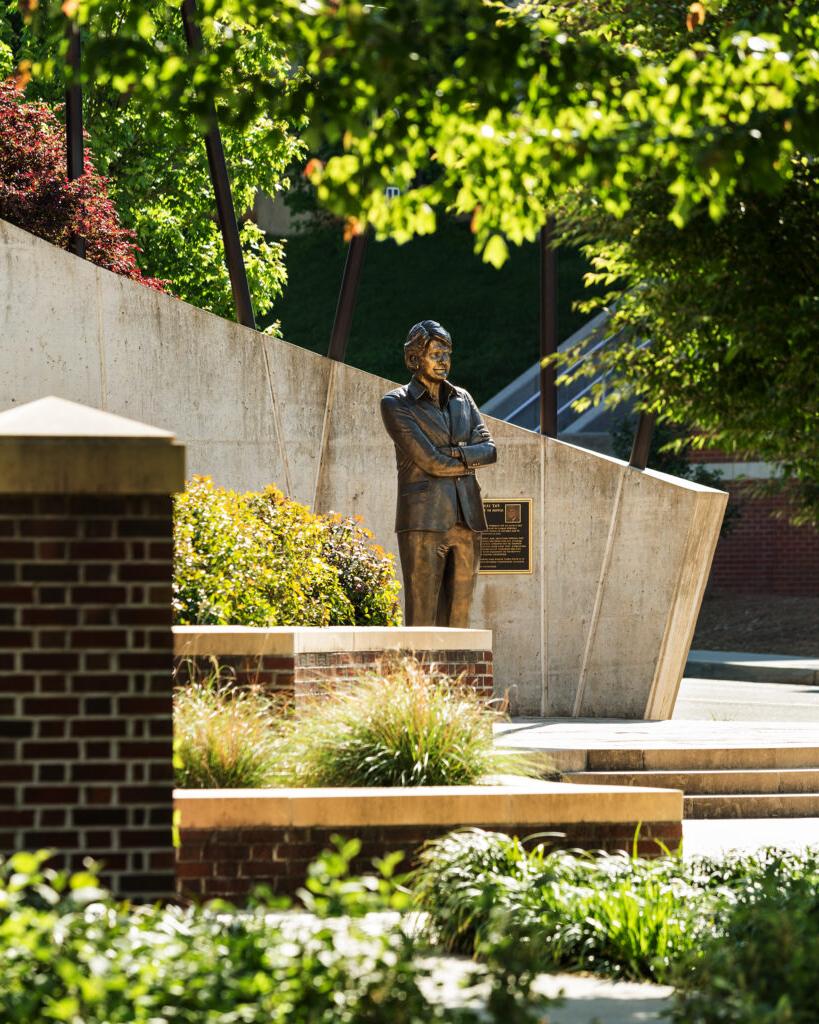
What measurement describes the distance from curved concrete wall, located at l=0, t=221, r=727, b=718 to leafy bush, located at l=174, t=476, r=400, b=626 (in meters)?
2.44

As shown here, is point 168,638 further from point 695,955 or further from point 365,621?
point 365,621

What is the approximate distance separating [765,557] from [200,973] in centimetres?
2863

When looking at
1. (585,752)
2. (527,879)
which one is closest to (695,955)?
(527,879)

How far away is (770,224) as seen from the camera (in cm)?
708

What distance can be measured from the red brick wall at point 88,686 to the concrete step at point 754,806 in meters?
6.23

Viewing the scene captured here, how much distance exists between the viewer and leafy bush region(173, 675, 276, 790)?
7.42 metres

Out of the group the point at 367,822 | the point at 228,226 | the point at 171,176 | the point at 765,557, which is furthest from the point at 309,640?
the point at 765,557

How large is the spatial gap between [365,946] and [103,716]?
1.12 metres

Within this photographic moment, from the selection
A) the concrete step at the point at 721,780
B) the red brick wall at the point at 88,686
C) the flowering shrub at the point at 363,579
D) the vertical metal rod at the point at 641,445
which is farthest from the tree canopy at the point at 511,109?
the vertical metal rod at the point at 641,445

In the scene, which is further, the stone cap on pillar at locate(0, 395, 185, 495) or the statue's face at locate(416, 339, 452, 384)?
the statue's face at locate(416, 339, 452, 384)

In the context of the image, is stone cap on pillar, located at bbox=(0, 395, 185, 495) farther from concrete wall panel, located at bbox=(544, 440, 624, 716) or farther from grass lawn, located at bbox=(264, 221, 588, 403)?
grass lawn, located at bbox=(264, 221, 588, 403)

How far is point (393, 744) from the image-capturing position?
301 inches

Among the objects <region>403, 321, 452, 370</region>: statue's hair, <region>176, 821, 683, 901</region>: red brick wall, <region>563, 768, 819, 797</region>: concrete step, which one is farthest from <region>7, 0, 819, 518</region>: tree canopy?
<region>403, 321, 452, 370</region>: statue's hair

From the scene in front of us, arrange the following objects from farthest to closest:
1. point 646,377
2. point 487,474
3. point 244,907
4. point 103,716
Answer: point 487,474, point 646,377, point 244,907, point 103,716
